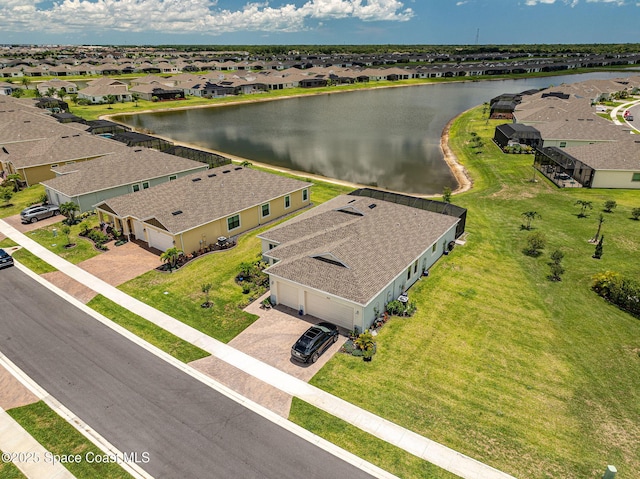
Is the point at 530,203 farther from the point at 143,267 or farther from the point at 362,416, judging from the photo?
the point at 143,267

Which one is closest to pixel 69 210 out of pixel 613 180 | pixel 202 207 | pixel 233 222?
pixel 202 207

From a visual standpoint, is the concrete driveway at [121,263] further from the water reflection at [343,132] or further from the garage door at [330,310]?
the water reflection at [343,132]

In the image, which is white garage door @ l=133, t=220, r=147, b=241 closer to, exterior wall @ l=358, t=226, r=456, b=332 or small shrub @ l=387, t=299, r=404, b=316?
exterior wall @ l=358, t=226, r=456, b=332

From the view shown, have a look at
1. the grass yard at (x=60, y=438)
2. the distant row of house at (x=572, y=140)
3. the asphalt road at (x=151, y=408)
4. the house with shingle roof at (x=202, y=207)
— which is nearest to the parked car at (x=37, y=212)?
the house with shingle roof at (x=202, y=207)

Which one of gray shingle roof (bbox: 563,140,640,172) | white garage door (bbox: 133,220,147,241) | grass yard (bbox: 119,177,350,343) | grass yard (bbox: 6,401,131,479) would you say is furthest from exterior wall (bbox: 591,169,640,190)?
grass yard (bbox: 6,401,131,479)

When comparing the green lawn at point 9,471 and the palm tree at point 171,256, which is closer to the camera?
the green lawn at point 9,471

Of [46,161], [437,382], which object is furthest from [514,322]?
[46,161]

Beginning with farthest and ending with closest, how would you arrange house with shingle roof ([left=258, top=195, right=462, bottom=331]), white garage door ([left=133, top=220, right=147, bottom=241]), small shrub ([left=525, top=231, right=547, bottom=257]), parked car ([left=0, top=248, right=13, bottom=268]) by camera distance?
white garage door ([left=133, top=220, right=147, bottom=241]) < small shrub ([left=525, top=231, right=547, bottom=257]) < parked car ([left=0, top=248, right=13, bottom=268]) < house with shingle roof ([left=258, top=195, right=462, bottom=331])
